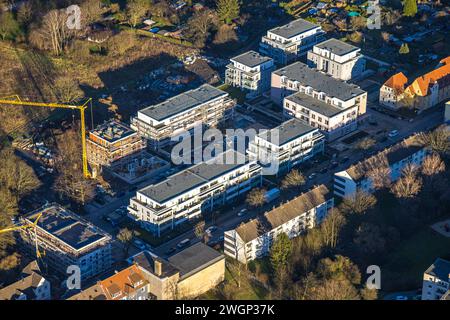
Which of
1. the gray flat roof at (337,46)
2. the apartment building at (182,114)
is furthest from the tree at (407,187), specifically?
the gray flat roof at (337,46)

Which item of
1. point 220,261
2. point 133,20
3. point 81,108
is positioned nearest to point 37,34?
point 133,20

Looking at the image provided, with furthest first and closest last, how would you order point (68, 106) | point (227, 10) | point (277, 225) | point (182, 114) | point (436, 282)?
point (227, 10) → point (182, 114) → point (68, 106) → point (277, 225) → point (436, 282)

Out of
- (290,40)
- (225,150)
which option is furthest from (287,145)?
(290,40)

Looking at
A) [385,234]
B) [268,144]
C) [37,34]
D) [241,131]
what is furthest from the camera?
[37,34]

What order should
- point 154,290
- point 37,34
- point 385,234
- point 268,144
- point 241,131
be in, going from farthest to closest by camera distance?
point 37,34 < point 241,131 < point 268,144 < point 385,234 < point 154,290

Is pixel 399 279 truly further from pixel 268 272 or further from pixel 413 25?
pixel 413 25

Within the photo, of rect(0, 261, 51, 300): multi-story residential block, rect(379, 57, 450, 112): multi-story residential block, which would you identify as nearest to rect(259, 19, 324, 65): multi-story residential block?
rect(379, 57, 450, 112): multi-story residential block

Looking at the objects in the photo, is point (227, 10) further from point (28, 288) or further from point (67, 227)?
point (28, 288)
